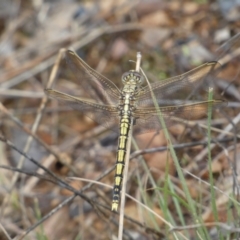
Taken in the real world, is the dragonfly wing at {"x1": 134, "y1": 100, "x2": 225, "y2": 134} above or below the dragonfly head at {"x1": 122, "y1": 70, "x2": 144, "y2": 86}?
below

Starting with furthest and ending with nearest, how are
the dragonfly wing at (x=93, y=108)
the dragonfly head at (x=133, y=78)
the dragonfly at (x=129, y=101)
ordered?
the dragonfly head at (x=133, y=78) → the dragonfly wing at (x=93, y=108) → the dragonfly at (x=129, y=101)

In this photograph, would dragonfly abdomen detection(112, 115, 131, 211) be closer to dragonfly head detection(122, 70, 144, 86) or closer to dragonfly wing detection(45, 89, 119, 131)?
dragonfly wing detection(45, 89, 119, 131)

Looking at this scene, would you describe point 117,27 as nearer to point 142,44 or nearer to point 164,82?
point 142,44

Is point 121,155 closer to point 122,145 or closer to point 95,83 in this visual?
point 122,145

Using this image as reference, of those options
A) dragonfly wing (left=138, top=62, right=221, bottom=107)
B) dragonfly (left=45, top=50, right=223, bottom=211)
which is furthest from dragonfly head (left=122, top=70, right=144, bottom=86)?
dragonfly wing (left=138, top=62, right=221, bottom=107)

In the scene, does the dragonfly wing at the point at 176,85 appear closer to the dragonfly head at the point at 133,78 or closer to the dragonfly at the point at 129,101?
the dragonfly at the point at 129,101

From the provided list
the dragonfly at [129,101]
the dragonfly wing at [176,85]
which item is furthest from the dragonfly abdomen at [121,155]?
the dragonfly wing at [176,85]

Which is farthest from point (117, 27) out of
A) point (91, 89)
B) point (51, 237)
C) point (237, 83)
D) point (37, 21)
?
point (51, 237)

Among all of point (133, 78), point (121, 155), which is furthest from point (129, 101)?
point (121, 155)
